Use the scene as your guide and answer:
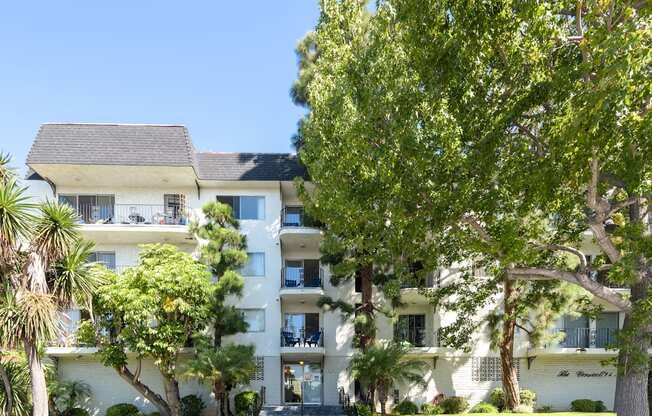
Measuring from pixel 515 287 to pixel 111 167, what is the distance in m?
17.2

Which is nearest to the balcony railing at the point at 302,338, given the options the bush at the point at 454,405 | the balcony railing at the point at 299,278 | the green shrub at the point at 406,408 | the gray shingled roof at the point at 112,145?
the balcony railing at the point at 299,278

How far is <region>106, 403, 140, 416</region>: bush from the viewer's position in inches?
763

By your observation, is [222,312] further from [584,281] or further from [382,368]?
[584,281]

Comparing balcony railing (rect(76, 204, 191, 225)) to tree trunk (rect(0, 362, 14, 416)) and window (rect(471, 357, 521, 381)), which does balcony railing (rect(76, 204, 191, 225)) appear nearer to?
tree trunk (rect(0, 362, 14, 416))

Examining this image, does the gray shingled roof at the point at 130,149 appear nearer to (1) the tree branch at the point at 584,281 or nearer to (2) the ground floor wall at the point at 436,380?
(2) the ground floor wall at the point at 436,380

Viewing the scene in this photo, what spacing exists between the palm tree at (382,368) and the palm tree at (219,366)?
Result: 3.94 metres

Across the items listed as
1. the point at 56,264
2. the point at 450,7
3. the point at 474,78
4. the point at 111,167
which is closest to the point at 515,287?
the point at 474,78

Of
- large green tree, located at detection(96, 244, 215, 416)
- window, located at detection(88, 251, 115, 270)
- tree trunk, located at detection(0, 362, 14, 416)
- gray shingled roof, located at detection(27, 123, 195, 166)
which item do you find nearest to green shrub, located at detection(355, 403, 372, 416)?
large green tree, located at detection(96, 244, 215, 416)

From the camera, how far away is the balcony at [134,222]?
21062 millimetres

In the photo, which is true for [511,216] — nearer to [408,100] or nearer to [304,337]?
[408,100]

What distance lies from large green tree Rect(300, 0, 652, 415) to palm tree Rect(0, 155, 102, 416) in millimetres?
7979

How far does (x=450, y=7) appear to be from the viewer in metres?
10.5

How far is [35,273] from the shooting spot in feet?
44.1

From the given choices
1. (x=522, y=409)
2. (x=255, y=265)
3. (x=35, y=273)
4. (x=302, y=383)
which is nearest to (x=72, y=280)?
(x=35, y=273)
